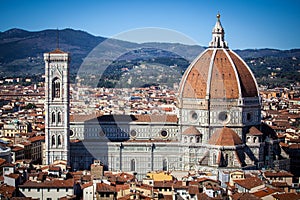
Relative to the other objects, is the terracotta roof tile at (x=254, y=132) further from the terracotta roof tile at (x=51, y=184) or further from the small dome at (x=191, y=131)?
the terracotta roof tile at (x=51, y=184)

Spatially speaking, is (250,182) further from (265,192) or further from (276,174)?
(276,174)

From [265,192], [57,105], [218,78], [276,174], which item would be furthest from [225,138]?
[265,192]

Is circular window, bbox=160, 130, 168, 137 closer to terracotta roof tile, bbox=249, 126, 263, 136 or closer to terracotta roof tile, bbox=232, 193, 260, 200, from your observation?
terracotta roof tile, bbox=249, 126, 263, 136

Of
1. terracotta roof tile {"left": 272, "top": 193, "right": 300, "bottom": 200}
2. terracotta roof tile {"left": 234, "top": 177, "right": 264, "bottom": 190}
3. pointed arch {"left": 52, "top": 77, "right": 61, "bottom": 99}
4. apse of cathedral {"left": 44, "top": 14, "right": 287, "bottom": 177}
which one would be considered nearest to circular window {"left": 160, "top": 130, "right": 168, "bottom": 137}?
apse of cathedral {"left": 44, "top": 14, "right": 287, "bottom": 177}

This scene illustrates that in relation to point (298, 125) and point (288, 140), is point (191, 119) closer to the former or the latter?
point (288, 140)

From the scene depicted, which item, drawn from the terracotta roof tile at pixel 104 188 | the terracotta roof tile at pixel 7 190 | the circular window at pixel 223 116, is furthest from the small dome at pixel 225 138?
the terracotta roof tile at pixel 7 190

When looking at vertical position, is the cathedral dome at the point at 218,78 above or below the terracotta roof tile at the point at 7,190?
above

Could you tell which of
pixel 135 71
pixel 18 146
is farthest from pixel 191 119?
pixel 135 71
